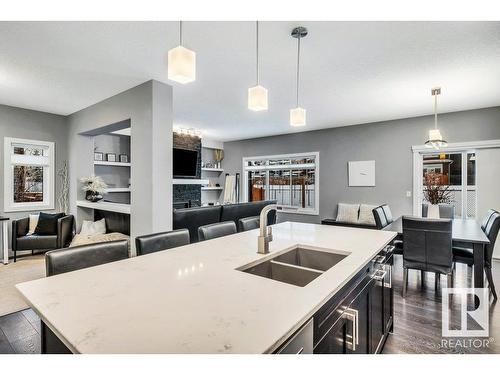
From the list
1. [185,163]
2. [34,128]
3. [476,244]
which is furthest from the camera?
[185,163]

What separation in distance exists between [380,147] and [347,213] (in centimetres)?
159

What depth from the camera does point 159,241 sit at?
1947 mm

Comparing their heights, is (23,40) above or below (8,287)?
above

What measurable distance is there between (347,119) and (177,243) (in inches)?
186

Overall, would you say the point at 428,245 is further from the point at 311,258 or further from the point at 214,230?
the point at 214,230

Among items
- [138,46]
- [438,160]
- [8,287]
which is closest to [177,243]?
[138,46]

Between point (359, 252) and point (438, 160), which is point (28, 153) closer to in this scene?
point (359, 252)

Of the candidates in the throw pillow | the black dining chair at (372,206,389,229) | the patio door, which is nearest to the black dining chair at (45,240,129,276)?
the black dining chair at (372,206,389,229)

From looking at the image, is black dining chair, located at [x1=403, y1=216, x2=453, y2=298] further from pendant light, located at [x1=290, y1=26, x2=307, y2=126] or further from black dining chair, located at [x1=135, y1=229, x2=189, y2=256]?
black dining chair, located at [x1=135, y1=229, x2=189, y2=256]

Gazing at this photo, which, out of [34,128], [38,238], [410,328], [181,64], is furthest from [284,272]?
[34,128]

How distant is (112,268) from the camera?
4.59 feet

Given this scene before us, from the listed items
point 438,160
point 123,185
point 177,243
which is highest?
point 438,160

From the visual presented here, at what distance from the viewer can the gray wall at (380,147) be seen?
4.78 m

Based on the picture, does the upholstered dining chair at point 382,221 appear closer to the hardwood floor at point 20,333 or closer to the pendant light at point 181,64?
the pendant light at point 181,64
